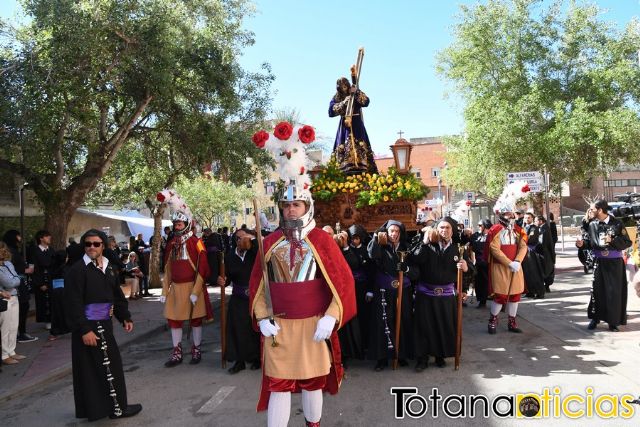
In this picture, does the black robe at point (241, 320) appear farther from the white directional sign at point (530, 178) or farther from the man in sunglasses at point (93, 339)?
the white directional sign at point (530, 178)

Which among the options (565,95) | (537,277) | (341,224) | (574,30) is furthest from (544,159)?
(341,224)

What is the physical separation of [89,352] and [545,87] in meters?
20.3

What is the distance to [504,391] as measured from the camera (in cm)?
547

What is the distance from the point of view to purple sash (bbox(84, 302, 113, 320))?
16.6 feet

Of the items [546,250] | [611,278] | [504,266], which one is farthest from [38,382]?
[546,250]

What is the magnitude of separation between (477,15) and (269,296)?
20592 millimetres

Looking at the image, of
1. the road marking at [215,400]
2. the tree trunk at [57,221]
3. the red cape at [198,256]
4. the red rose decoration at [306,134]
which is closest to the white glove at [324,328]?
the red rose decoration at [306,134]

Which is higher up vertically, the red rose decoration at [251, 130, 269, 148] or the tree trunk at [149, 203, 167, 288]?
the red rose decoration at [251, 130, 269, 148]

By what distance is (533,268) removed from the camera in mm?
11023

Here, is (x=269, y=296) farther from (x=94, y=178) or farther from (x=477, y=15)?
(x=477, y=15)

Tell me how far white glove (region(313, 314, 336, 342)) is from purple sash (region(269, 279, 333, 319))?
20 centimetres

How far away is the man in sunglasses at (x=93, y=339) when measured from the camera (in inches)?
195

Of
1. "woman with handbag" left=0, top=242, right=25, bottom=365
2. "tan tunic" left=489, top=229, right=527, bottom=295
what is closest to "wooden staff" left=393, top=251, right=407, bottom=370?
"tan tunic" left=489, top=229, right=527, bottom=295

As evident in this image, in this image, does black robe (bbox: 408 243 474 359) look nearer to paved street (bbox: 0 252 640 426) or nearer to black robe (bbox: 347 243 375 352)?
paved street (bbox: 0 252 640 426)
